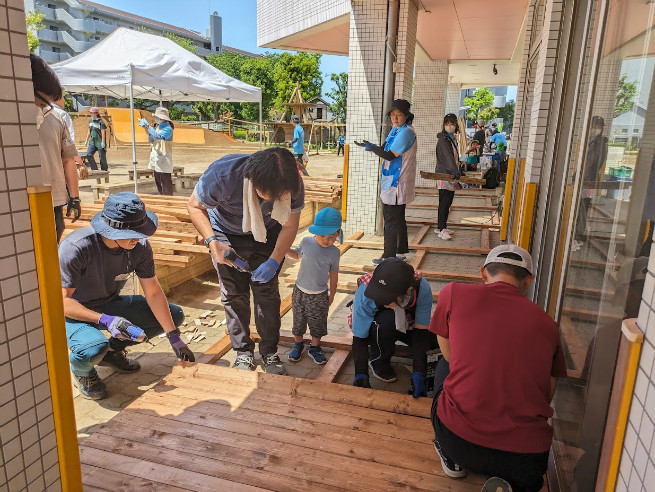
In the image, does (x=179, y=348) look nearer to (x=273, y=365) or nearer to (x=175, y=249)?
(x=273, y=365)

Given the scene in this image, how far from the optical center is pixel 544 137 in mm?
4262

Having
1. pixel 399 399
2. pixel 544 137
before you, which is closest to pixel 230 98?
pixel 544 137

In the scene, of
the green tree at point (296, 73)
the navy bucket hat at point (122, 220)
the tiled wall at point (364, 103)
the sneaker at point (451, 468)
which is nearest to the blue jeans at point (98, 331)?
the navy bucket hat at point (122, 220)

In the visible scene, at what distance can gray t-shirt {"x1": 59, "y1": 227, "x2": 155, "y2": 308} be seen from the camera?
120 inches

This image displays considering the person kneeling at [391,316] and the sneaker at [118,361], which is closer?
the person kneeling at [391,316]

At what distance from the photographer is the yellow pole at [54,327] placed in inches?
63.9

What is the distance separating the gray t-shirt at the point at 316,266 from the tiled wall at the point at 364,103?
408 centimetres

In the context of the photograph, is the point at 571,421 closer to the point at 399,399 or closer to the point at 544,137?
the point at 399,399

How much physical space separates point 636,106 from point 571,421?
1.37 meters

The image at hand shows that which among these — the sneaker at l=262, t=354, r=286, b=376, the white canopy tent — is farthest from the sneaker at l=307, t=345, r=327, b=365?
the white canopy tent

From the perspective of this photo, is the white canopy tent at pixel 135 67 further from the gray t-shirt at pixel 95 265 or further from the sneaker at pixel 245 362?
the sneaker at pixel 245 362

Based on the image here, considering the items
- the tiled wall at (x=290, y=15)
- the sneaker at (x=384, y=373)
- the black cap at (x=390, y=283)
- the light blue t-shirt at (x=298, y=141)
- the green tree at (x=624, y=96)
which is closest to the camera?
the green tree at (x=624, y=96)

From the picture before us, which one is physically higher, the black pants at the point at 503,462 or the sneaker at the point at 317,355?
the black pants at the point at 503,462

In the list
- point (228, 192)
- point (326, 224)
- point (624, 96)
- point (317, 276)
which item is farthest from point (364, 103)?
point (624, 96)
